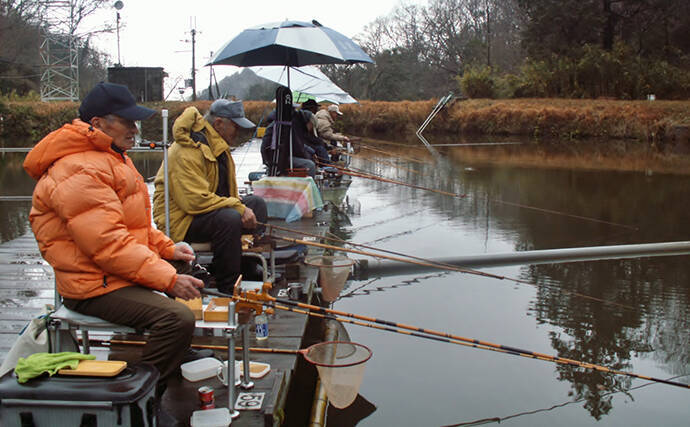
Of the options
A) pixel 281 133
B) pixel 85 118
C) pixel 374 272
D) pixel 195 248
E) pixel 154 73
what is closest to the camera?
pixel 85 118

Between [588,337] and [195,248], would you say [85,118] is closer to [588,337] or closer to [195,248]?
[195,248]

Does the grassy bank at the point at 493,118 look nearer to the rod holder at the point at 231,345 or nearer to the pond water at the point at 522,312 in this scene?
the pond water at the point at 522,312

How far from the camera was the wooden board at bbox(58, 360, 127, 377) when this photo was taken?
221 cm

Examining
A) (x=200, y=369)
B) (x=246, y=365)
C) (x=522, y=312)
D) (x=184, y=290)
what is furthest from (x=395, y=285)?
(x=184, y=290)

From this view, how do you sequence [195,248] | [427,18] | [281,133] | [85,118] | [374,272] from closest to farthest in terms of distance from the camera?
[85,118] → [195,248] → [374,272] → [281,133] → [427,18]

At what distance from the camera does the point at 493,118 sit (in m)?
30.1

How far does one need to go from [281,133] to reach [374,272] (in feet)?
7.03

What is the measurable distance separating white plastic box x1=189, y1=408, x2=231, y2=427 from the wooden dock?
0.05 meters

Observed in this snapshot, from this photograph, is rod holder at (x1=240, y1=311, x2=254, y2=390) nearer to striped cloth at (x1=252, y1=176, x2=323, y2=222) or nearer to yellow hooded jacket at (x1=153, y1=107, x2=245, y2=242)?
yellow hooded jacket at (x1=153, y1=107, x2=245, y2=242)

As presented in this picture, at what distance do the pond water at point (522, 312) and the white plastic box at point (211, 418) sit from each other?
3.78 feet

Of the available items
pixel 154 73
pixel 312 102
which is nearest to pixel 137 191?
pixel 312 102

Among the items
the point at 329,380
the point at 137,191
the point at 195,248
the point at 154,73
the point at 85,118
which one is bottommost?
the point at 329,380

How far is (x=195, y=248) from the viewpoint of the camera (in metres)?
4.12

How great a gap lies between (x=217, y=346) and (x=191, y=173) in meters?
1.09
